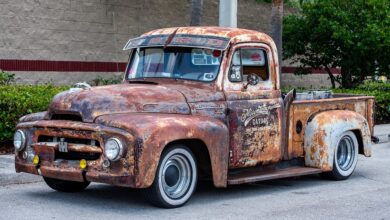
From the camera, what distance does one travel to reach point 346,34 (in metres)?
19.1

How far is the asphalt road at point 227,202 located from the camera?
306 inches

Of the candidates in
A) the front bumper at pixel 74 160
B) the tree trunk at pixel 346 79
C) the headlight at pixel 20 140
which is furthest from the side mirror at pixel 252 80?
the tree trunk at pixel 346 79

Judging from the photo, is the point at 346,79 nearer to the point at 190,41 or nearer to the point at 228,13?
the point at 228,13

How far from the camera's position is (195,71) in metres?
8.93

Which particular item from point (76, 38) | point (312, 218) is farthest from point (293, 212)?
point (76, 38)

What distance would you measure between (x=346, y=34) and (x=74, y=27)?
690 cm

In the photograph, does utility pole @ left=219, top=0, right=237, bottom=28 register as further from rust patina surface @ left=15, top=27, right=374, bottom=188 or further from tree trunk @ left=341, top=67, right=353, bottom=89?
tree trunk @ left=341, top=67, right=353, bottom=89

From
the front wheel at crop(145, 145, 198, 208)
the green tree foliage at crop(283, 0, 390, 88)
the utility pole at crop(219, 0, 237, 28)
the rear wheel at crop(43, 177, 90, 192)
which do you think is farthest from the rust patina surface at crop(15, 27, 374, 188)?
the green tree foliage at crop(283, 0, 390, 88)

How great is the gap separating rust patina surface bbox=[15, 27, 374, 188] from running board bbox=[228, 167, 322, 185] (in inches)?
2.2

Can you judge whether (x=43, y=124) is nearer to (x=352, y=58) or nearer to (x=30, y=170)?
(x=30, y=170)

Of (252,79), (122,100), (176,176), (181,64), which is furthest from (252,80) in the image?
(122,100)

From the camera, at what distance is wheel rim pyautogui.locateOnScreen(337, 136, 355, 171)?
1052cm

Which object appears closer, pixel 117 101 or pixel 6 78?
pixel 117 101

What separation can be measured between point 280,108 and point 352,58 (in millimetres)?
10993
